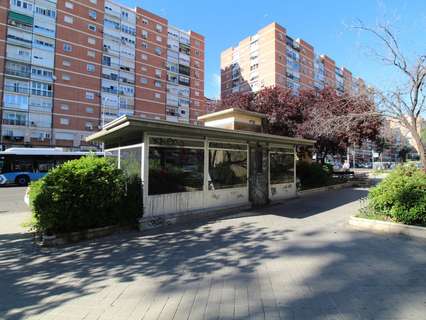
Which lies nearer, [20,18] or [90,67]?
[20,18]

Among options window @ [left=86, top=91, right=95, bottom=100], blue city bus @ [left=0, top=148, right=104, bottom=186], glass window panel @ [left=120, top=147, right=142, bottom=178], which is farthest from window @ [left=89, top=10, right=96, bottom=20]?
glass window panel @ [left=120, top=147, right=142, bottom=178]

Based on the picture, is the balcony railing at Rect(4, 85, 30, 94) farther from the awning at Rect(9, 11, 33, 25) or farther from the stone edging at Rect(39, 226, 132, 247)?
the stone edging at Rect(39, 226, 132, 247)

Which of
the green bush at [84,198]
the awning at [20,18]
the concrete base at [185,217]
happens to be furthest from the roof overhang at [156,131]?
the awning at [20,18]

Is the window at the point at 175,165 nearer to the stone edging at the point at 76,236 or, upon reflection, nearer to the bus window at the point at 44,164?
the stone edging at the point at 76,236

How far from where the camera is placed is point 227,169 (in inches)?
355

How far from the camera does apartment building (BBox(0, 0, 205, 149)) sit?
117 ft

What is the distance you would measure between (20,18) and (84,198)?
4355cm

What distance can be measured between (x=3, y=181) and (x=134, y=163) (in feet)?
58.0

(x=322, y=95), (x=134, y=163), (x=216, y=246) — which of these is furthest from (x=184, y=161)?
(x=322, y=95)

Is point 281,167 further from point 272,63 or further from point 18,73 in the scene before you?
point 272,63

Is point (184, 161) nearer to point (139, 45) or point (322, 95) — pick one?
point (322, 95)

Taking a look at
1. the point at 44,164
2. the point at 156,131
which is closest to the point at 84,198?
the point at 156,131

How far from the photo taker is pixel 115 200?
6.44 m

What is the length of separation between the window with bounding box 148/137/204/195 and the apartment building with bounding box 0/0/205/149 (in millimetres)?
37282
